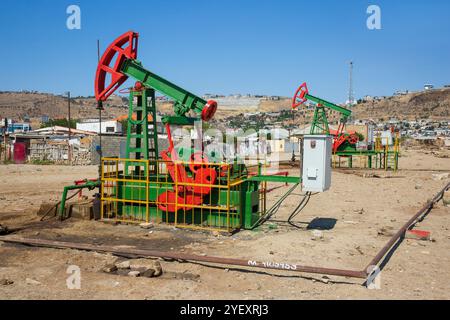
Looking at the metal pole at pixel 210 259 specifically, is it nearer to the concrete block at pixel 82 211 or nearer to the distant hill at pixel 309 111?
the concrete block at pixel 82 211

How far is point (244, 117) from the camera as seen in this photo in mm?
120938

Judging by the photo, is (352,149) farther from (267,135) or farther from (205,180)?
(267,135)

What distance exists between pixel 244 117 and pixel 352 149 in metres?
99.4

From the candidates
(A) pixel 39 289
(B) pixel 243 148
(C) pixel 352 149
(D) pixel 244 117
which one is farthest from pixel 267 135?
(D) pixel 244 117

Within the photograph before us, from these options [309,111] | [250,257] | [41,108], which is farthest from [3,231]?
[309,111]

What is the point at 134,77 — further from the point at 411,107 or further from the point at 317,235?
the point at 411,107

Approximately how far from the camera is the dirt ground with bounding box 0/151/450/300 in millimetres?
4996

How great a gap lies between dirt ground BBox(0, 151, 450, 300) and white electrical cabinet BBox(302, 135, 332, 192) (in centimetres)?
97

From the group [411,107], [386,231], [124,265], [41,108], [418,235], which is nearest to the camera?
[124,265]

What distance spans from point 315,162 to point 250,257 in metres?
2.03

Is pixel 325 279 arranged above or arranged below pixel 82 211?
below

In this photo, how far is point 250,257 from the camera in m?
6.46

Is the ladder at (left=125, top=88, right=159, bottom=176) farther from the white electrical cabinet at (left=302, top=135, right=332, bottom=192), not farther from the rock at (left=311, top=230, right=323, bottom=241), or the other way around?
the rock at (left=311, top=230, right=323, bottom=241)
